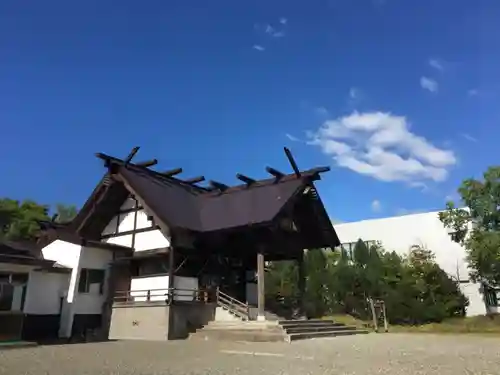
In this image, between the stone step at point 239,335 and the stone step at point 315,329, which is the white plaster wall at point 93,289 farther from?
the stone step at point 315,329

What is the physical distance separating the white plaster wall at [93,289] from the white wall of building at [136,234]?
1.13 m

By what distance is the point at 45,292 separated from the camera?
682 inches

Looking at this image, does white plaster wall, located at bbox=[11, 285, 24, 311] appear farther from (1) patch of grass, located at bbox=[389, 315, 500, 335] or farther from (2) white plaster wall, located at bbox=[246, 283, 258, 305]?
(1) patch of grass, located at bbox=[389, 315, 500, 335]

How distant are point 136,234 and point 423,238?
85.6 feet

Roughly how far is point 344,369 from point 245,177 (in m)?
13.2

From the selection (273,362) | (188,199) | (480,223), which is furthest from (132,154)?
(480,223)

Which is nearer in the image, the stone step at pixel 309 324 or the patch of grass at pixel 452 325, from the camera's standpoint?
the stone step at pixel 309 324

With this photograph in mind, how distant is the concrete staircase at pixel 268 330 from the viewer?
13860 mm

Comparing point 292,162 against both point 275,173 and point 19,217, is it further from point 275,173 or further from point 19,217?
point 19,217

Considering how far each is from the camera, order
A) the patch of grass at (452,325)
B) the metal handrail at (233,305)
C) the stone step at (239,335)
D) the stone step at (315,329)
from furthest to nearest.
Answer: the patch of grass at (452,325) → the metal handrail at (233,305) → the stone step at (315,329) → the stone step at (239,335)

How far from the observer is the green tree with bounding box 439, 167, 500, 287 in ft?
90.7

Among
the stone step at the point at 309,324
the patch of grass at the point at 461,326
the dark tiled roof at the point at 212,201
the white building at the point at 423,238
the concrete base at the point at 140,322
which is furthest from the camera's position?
the white building at the point at 423,238

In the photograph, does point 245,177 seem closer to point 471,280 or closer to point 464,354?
point 464,354

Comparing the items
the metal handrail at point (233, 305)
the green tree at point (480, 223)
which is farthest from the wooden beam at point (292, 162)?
the green tree at point (480, 223)
